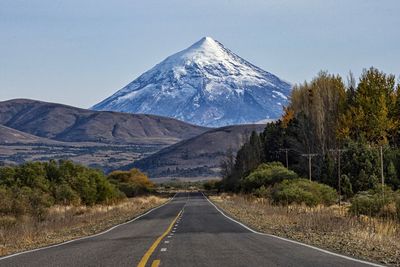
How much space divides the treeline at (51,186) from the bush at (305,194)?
731 inches

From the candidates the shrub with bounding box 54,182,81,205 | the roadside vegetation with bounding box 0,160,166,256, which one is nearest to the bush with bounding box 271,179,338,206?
the roadside vegetation with bounding box 0,160,166,256

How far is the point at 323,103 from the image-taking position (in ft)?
254

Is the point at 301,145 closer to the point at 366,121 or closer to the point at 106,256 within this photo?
the point at 366,121

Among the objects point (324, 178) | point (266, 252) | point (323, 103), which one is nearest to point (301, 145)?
point (323, 103)

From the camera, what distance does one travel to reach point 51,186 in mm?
62438

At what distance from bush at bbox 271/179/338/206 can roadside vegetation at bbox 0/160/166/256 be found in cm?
1206

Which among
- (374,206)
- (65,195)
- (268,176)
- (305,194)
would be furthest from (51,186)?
(374,206)

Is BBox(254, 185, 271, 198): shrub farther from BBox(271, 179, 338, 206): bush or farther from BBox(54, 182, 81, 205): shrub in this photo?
BBox(54, 182, 81, 205): shrub

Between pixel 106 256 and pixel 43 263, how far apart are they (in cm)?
174

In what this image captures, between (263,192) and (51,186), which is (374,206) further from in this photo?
(51,186)

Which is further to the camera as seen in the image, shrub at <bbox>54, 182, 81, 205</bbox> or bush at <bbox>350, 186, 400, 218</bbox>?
shrub at <bbox>54, 182, 81, 205</bbox>

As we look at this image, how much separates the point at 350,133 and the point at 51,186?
109 feet

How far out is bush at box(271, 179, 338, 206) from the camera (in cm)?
5203

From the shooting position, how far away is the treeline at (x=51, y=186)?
4503 centimetres
